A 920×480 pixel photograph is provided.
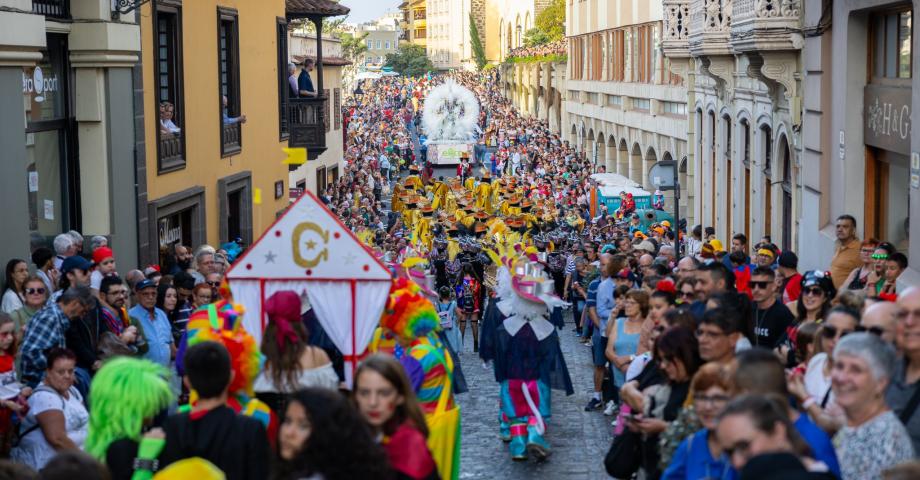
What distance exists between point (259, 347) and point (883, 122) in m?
10.1

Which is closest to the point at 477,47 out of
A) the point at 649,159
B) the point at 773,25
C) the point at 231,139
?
the point at 649,159

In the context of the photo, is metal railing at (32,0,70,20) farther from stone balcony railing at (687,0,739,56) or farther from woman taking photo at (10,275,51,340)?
stone balcony railing at (687,0,739,56)

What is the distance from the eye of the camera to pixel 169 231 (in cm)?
1978

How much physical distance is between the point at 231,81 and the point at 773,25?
877cm

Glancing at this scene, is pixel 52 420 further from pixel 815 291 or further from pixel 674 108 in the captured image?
pixel 674 108

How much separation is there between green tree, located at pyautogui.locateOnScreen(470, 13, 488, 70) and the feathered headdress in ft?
412

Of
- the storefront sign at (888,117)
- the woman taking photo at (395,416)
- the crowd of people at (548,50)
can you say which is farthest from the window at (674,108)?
the woman taking photo at (395,416)

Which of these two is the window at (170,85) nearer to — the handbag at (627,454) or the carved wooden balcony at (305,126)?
the carved wooden balcony at (305,126)

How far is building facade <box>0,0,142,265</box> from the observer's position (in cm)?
1373

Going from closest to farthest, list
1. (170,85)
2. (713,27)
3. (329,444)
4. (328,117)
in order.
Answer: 1. (329,444)
2. (170,85)
3. (713,27)
4. (328,117)

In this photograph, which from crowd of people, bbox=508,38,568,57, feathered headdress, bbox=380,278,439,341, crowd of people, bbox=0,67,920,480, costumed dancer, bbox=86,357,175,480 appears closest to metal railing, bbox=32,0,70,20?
crowd of people, bbox=0,67,920,480

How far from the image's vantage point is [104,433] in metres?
6.25

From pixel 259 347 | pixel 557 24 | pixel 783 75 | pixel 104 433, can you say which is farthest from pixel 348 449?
pixel 557 24

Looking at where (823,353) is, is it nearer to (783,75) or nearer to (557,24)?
(783,75)
